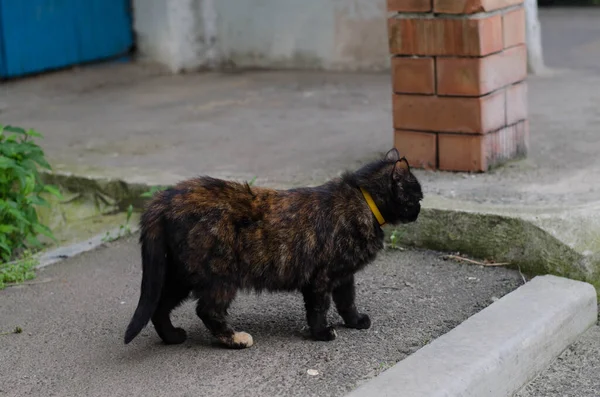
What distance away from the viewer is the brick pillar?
4.81 m

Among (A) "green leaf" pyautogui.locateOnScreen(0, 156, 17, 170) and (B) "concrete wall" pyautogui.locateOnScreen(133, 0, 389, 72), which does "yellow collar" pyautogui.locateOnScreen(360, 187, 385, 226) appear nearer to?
(A) "green leaf" pyautogui.locateOnScreen(0, 156, 17, 170)

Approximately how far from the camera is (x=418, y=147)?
Answer: 509cm

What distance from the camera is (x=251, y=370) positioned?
329 cm

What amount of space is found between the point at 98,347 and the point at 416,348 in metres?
1.25

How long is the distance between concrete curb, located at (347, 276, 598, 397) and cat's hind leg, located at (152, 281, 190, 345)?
35.1 inches

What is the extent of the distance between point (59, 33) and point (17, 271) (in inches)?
180

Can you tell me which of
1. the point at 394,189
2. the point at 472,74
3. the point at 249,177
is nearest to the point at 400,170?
the point at 394,189

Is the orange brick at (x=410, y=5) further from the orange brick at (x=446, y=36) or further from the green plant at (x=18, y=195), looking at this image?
the green plant at (x=18, y=195)

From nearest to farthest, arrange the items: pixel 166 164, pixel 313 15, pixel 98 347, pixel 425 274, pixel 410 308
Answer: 1. pixel 98 347
2. pixel 410 308
3. pixel 425 274
4. pixel 166 164
5. pixel 313 15

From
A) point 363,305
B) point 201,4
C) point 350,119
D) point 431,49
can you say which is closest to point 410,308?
point 363,305

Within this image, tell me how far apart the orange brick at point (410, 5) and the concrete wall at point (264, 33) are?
3.15 meters

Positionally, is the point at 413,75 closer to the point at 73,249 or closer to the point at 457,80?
the point at 457,80

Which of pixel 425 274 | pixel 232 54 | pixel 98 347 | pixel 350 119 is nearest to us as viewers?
pixel 98 347

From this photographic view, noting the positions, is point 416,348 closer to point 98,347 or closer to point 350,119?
point 98,347
